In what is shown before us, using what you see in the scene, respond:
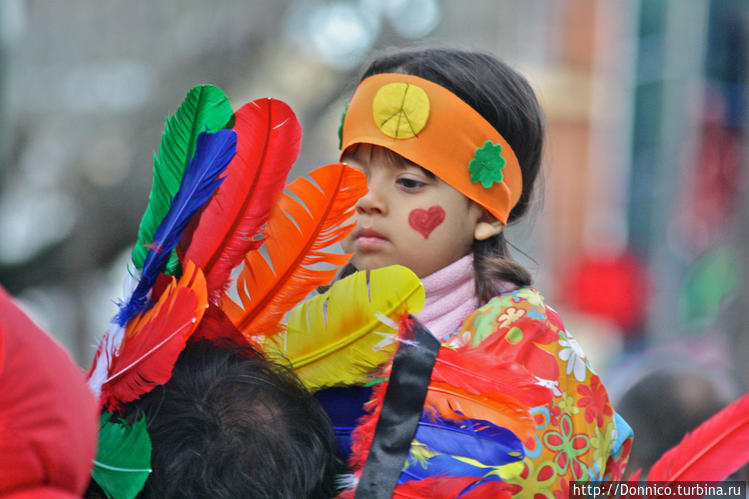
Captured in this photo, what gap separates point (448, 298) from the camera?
229 centimetres

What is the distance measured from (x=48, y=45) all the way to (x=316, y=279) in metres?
8.35

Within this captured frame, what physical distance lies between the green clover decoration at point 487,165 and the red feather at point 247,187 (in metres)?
0.67

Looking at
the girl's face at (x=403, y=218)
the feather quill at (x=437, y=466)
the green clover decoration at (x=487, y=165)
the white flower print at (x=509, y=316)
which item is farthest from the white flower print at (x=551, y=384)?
the green clover decoration at (x=487, y=165)

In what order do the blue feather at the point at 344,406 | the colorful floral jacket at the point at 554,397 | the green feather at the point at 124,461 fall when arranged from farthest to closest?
the colorful floral jacket at the point at 554,397, the blue feather at the point at 344,406, the green feather at the point at 124,461

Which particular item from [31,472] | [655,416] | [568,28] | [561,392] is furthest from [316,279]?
[568,28]

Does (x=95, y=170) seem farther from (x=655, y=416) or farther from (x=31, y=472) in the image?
(x=31, y=472)

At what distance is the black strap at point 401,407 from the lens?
1.71 m

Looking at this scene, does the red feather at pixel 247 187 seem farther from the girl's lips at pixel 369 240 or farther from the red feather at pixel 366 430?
the girl's lips at pixel 369 240

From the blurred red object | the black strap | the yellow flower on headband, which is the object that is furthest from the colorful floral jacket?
the blurred red object

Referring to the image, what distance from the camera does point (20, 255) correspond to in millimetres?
9031

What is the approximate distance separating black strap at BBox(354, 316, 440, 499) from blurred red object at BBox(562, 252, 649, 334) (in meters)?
15.2

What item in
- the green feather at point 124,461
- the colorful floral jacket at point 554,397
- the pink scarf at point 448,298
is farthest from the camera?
the pink scarf at point 448,298

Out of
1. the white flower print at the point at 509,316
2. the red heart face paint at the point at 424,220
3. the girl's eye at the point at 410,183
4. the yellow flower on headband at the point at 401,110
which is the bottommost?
the white flower print at the point at 509,316

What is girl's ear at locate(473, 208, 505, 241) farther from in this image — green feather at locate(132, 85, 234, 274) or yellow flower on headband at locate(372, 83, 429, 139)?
green feather at locate(132, 85, 234, 274)
